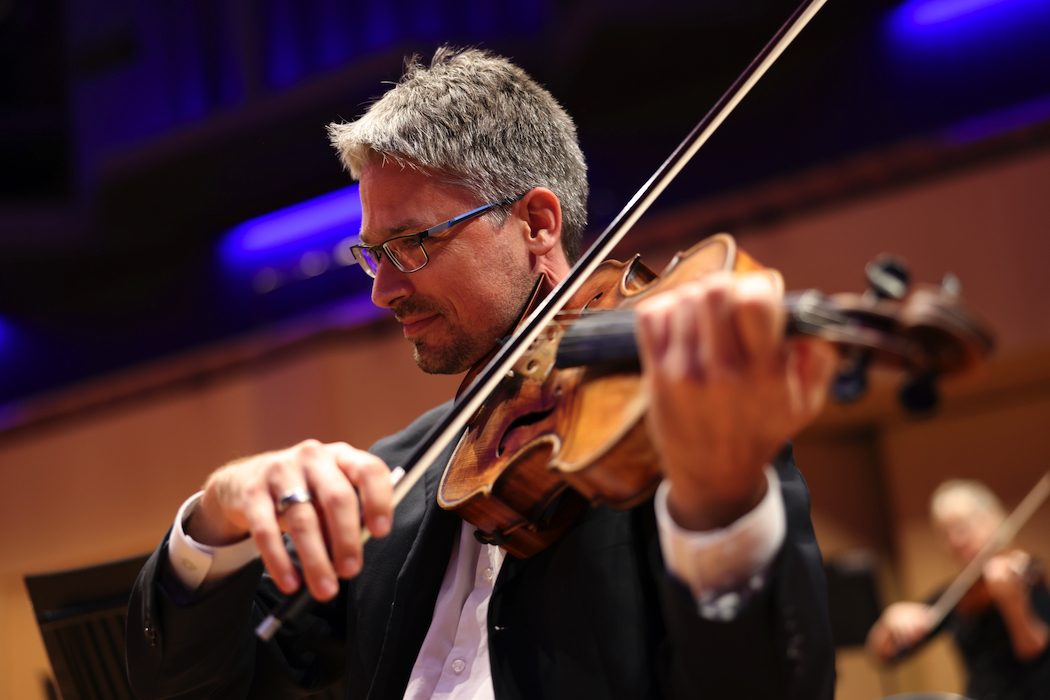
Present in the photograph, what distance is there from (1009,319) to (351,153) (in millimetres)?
3113

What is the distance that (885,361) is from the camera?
2.55 feet

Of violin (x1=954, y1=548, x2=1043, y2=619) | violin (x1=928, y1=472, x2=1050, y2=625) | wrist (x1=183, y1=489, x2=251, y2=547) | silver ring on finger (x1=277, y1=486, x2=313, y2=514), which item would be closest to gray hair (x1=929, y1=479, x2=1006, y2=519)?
violin (x1=928, y1=472, x2=1050, y2=625)

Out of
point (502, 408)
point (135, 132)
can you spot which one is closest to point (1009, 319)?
point (502, 408)

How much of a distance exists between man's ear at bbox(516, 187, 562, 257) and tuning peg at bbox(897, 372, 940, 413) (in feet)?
2.68

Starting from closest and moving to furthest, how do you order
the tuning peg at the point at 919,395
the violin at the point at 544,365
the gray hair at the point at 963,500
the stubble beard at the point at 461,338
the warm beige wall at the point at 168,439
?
the tuning peg at the point at 919,395
the violin at the point at 544,365
the stubble beard at the point at 461,338
the gray hair at the point at 963,500
the warm beige wall at the point at 168,439

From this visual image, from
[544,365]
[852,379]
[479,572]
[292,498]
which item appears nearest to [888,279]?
[852,379]

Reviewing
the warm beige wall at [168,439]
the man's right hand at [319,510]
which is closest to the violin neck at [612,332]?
the man's right hand at [319,510]

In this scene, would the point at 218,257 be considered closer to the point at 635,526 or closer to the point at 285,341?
the point at 285,341

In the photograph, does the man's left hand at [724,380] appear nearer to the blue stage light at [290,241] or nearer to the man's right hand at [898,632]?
the man's right hand at [898,632]

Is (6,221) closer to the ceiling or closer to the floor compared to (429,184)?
closer to the ceiling

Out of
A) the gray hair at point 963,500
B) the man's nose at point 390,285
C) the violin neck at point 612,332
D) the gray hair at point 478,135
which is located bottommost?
the gray hair at point 963,500

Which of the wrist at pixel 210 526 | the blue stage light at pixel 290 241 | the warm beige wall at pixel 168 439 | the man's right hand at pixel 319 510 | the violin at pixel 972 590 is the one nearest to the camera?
the man's right hand at pixel 319 510

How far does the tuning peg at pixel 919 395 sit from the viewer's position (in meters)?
0.72

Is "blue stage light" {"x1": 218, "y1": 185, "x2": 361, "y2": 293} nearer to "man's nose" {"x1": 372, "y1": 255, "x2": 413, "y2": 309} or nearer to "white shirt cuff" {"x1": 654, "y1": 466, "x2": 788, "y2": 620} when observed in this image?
"man's nose" {"x1": 372, "y1": 255, "x2": 413, "y2": 309}
